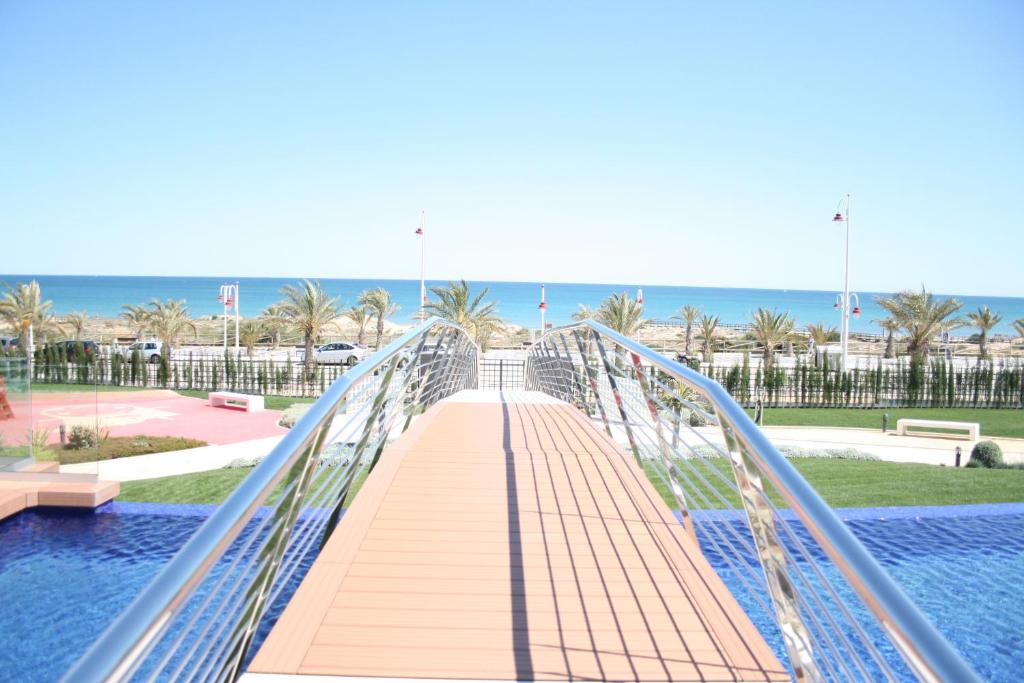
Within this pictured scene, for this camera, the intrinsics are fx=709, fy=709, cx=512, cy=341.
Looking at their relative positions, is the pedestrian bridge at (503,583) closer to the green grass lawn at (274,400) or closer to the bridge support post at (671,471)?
the bridge support post at (671,471)

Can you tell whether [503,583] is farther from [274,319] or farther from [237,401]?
[274,319]

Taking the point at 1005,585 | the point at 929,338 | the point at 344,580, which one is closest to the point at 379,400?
the point at 344,580

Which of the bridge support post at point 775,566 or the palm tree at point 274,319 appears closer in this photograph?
the bridge support post at point 775,566

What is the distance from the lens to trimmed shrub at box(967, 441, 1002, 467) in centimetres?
1398

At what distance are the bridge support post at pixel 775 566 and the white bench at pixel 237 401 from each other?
66.7 feet

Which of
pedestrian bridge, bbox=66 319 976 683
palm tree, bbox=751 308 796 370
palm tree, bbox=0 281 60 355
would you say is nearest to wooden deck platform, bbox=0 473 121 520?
pedestrian bridge, bbox=66 319 976 683

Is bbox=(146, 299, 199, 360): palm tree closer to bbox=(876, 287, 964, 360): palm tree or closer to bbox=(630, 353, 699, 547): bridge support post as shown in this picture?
bbox=(876, 287, 964, 360): palm tree

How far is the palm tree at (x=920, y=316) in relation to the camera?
30094 millimetres

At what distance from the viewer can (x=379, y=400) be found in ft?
13.1

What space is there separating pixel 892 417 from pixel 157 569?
22.2 meters

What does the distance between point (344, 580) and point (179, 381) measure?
2661 centimetres

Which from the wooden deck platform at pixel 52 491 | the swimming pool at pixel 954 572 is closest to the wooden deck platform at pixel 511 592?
the swimming pool at pixel 954 572

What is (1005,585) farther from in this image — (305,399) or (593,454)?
(305,399)

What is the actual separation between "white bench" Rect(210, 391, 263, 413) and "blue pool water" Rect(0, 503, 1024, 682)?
10.9 metres
